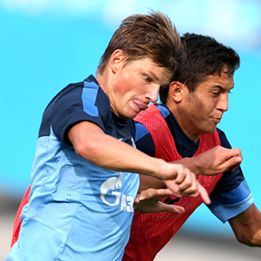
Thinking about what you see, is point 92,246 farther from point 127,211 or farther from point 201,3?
point 201,3

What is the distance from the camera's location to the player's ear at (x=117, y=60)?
3.23 meters

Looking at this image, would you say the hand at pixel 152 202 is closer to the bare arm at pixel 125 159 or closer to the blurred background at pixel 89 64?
the bare arm at pixel 125 159

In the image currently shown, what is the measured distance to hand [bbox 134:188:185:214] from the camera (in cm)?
337

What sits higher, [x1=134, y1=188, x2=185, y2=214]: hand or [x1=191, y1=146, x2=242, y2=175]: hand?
[x1=191, y1=146, x2=242, y2=175]: hand

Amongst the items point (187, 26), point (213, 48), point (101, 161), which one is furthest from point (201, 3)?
point (101, 161)

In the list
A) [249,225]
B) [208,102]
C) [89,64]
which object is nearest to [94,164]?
[208,102]

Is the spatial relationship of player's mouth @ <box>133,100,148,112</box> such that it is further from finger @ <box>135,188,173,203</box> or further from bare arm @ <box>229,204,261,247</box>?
bare arm @ <box>229,204,261,247</box>

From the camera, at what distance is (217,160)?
333cm

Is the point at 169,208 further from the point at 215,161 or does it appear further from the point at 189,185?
the point at 189,185

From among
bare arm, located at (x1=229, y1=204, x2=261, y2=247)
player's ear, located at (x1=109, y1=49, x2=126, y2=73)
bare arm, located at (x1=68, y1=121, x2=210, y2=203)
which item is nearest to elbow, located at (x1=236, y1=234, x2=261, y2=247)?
bare arm, located at (x1=229, y1=204, x2=261, y2=247)

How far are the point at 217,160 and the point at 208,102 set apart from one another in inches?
22.1

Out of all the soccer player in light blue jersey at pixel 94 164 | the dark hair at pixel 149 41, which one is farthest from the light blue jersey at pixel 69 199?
the dark hair at pixel 149 41

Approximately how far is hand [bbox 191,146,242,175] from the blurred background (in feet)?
9.10

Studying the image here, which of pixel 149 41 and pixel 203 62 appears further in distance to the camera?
pixel 203 62
